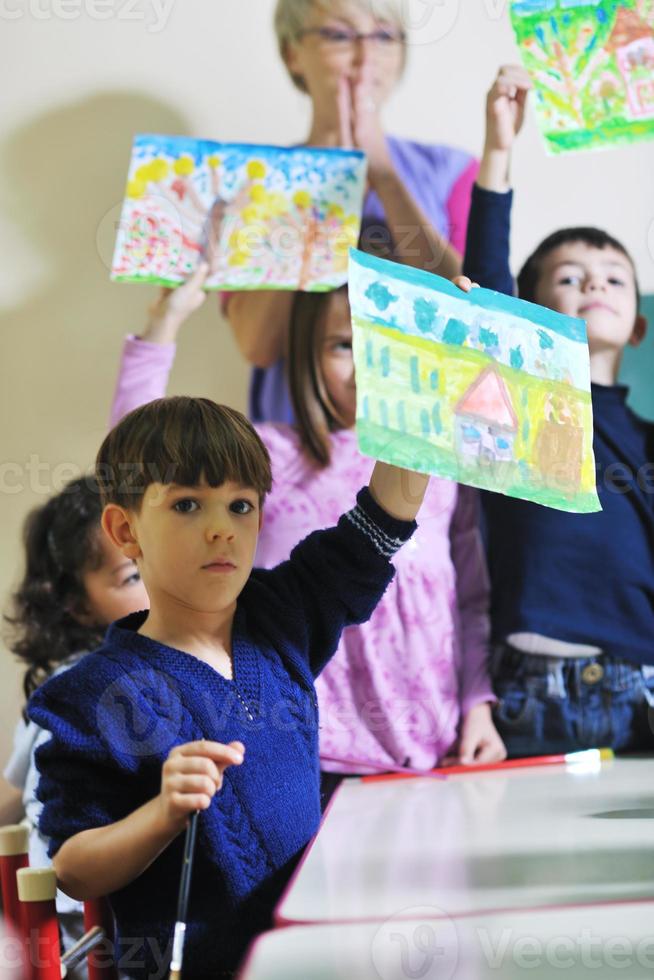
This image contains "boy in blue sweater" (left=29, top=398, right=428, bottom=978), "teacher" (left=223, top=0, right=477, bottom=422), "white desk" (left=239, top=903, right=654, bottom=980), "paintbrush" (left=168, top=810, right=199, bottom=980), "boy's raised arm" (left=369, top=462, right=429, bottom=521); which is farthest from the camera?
"teacher" (left=223, top=0, right=477, bottom=422)

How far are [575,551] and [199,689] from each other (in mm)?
709

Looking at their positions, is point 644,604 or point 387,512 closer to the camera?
point 387,512

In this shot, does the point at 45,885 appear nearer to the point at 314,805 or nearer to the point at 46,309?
the point at 314,805

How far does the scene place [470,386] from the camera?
74cm

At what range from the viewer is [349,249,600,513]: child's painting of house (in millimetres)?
688

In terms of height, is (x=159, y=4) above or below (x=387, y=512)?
above

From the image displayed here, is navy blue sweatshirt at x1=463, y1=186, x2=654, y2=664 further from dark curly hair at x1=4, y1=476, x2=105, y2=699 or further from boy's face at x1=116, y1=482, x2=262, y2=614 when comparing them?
boy's face at x1=116, y1=482, x2=262, y2=614

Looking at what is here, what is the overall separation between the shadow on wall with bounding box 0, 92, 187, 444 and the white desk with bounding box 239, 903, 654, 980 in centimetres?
101

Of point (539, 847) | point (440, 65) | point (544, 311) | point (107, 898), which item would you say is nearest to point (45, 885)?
point (107, 898)

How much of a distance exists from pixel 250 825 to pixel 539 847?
0.20 meters

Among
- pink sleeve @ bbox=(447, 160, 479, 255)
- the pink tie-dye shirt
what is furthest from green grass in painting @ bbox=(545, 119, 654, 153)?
the pink tie-dye shirt

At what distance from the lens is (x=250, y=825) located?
711 millimetres

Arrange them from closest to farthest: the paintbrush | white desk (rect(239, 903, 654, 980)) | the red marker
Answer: white desk (rect(239, 903, 654, 980)) < the paintbrush < the red marker

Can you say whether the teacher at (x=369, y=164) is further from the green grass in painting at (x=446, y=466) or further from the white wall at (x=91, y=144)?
the green grass in painting at (x=446, y=466)
